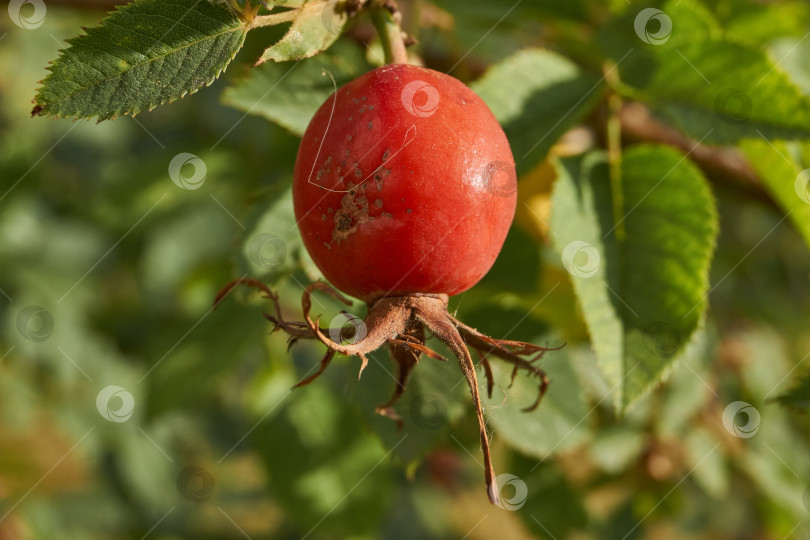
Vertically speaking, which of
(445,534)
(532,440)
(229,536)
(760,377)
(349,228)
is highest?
(349,228)

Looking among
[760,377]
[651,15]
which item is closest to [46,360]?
[651,15]

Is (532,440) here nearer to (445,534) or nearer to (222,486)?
(445,534)

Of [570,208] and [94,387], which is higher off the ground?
[570,208]

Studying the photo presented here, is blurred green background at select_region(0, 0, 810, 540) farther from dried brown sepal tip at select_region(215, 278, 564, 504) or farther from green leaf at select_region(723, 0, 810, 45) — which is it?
dried brown sepal tip at select_region(215, 278, 564, 504)

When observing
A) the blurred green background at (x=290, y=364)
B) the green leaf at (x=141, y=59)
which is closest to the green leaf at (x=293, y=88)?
the blurred green background at (x=290, y=364)

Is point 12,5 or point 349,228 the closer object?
point 349,228

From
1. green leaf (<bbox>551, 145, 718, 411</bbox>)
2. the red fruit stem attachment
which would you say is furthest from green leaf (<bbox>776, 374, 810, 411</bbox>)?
the red fruit stem attachment

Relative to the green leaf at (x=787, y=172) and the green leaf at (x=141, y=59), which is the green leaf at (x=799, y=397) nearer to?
the green leaf at (x=787, y=172)
